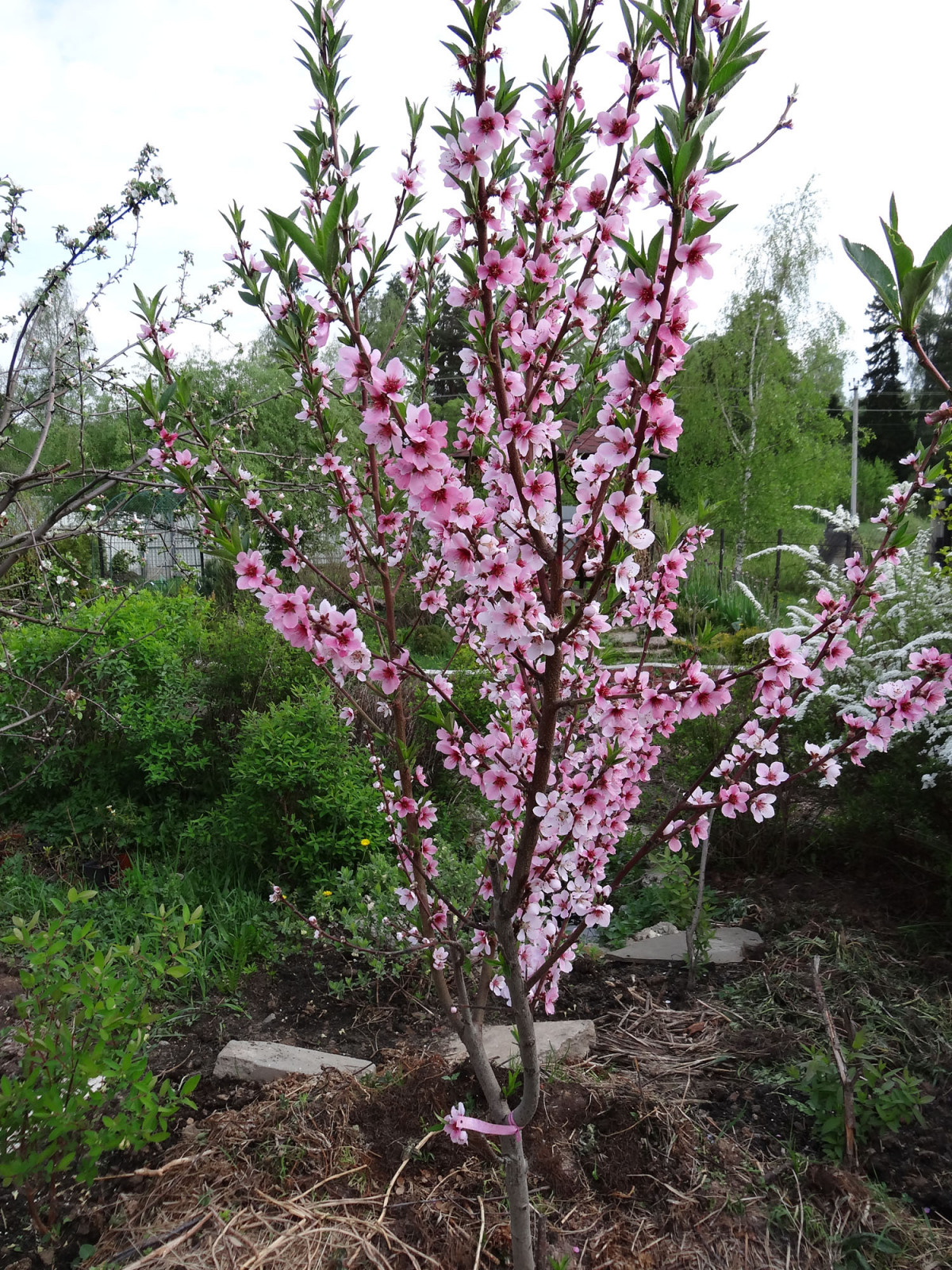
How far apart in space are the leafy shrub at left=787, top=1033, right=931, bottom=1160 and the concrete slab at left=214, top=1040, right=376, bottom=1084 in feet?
4.53

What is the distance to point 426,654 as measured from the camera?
29.4ft

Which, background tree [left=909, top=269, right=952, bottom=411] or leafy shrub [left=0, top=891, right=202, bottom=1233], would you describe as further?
background tree [left=909, top=269, right=952, bottom=411]

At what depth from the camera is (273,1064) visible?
2572mm

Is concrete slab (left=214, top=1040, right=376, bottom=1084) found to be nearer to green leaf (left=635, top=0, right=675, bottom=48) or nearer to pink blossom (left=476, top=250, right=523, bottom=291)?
pink blossom (left=476, top=250, right=523, bottom=291)

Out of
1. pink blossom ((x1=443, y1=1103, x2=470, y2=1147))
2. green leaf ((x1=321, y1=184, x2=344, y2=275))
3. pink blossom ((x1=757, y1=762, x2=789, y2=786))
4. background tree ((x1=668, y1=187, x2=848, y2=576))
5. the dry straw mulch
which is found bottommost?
the dry straw mulch

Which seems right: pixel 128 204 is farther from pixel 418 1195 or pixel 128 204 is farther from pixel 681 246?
pixel 418 1195

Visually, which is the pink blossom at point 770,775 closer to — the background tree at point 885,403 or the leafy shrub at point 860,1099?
the leafy shrub at point 860,1099

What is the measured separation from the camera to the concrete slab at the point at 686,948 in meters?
3.36

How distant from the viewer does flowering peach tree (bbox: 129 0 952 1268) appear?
1171mm

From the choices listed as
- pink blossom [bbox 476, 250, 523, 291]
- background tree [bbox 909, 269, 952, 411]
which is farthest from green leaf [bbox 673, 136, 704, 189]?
background tree [bbox 909, 269, 952, 411]

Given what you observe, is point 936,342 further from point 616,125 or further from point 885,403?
point 616,125

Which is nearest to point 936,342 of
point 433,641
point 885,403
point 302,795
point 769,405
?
point 885,403

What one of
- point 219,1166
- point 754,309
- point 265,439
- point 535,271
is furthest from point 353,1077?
point 754,309

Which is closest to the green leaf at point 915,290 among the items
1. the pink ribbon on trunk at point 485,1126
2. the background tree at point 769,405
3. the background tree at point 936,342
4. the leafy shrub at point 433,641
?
the pink ribbon on trunk at point 485,1126
